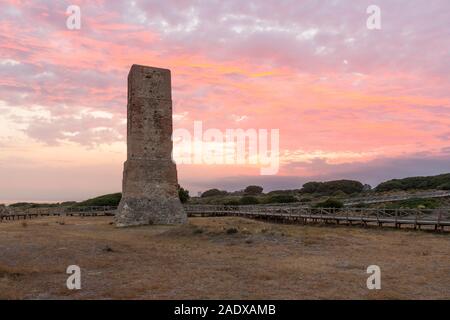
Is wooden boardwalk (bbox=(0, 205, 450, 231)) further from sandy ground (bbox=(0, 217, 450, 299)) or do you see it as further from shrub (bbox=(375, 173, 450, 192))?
shrub (bbox=(375, 173, 450, 192))

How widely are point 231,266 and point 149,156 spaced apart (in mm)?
17650

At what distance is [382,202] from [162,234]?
35789 millimetres

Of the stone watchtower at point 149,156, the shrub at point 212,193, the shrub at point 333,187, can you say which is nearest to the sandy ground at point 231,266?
the stone watchtower at point 149,156

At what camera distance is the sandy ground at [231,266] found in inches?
368

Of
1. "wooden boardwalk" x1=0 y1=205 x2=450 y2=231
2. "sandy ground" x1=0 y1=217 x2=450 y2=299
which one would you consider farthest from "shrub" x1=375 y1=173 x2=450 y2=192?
"sandy ground" x1=0 y1=217 x2=450 y2=299

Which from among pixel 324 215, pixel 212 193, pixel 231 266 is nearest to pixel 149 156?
pixel 324 215

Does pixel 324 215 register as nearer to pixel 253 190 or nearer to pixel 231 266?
pixel 231 266

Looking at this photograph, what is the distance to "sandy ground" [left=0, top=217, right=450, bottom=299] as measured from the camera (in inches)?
368

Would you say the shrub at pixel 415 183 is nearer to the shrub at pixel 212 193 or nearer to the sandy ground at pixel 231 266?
the shrub at pixel 212 193

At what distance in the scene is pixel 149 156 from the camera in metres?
29.0

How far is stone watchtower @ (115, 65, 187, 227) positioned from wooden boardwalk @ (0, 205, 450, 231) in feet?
33.8

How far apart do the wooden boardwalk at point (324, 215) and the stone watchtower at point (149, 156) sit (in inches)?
405
